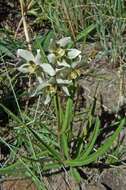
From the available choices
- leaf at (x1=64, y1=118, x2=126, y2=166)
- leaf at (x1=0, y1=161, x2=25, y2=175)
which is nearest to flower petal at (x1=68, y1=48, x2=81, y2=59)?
leaf at (x1=64, y1=118, x2=126, y2=166)

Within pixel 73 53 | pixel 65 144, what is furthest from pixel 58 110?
pixel 73 53

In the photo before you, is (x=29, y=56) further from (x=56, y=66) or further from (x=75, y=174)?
(x=75, y=174)

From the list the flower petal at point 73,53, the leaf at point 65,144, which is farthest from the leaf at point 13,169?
the flower petal at point 73,53

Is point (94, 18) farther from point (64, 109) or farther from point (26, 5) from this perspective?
point (64, 109)

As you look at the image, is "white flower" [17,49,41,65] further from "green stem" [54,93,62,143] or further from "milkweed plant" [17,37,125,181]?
"green stem" [54,93,62,143]

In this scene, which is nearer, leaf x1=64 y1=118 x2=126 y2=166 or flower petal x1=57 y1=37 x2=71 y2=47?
flower petal x1=57 y1=37 x2=71 y2=47

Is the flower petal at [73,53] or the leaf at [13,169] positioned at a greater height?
the flower petal at [73,53]

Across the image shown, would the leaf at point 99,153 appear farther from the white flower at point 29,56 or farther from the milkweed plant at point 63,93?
the white flower at point 29,56

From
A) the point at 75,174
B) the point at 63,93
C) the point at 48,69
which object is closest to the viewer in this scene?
the point at 48,69
